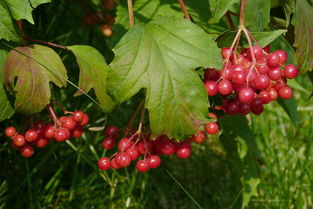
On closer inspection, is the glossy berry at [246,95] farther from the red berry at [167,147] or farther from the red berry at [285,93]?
the red berry at [167,147]

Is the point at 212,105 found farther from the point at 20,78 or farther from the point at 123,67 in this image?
the point at 20,78

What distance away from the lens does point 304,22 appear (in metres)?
1.35

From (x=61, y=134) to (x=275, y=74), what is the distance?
0.63 meters

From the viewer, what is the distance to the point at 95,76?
4.46 feet

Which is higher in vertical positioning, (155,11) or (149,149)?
(155,11)

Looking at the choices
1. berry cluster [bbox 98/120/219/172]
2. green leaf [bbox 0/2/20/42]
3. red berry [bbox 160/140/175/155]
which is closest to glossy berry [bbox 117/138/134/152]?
berry cluster [bbox 98/120/219/172]

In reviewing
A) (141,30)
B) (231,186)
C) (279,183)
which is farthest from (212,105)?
(231,186)

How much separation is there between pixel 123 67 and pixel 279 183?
1.33 meters

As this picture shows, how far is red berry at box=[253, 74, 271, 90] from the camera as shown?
120 centimetres

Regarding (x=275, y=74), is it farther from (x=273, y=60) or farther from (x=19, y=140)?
(x=19, y=140)

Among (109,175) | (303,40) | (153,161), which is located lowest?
(109,175)

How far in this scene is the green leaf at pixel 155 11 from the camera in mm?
1754

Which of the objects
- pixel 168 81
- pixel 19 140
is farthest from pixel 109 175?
pixel 168 81

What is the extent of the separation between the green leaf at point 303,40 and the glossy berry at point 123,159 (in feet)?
1.75
